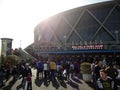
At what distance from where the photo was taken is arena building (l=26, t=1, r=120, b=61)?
38.2m

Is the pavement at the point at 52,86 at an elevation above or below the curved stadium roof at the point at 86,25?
below

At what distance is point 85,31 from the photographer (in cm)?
4934

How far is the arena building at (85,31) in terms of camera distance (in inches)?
1506

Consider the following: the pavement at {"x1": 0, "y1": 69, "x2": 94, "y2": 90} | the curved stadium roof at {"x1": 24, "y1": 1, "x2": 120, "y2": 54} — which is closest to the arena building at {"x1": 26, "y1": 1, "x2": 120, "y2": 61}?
the curved stadium roof at {"x1": 24, "y1": 1, "x2": 120, "y2": 54}

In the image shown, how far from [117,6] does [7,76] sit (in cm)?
3222

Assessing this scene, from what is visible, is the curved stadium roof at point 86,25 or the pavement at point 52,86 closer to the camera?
the pavement at point 52,86

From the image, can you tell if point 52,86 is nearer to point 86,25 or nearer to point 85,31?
point 85,31

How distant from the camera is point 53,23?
58.6 meters

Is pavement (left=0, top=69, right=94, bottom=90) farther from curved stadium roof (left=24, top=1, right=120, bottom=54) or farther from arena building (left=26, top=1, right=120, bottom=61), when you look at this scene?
→ curved stadium roof (left=24, top=1, right=120, bottom=54)

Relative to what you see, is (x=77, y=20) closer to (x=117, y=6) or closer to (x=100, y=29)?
(x=100, y=29)

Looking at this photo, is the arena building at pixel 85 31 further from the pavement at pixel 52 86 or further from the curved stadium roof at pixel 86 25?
the pavement at pixel 52 86

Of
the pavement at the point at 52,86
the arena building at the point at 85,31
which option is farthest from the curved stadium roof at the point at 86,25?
the pavement at the point at 52,86

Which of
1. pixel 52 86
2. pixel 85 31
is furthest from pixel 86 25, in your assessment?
pixel 52 86

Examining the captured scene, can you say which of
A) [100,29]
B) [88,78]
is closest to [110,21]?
[100,29]
